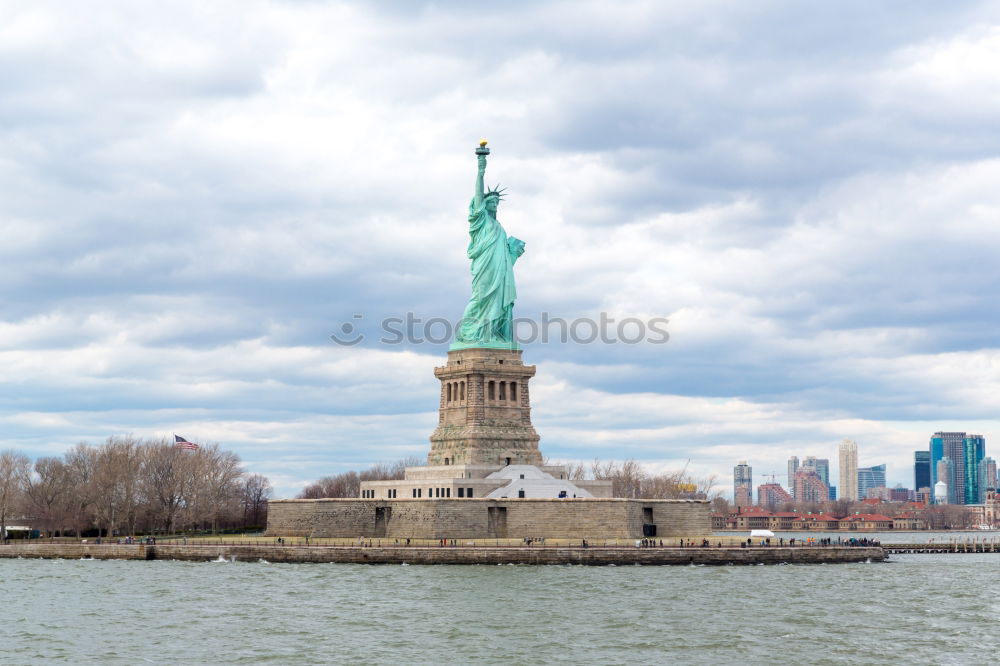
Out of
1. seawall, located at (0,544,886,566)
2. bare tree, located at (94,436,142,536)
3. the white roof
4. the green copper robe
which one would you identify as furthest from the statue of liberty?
bare tree, located at (94,436,142,536)

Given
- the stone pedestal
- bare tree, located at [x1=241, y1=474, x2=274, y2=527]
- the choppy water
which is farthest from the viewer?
bare tree, located at [x1=241, y1=474, x2=274, y2=527]

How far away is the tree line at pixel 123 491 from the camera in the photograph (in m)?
95.4

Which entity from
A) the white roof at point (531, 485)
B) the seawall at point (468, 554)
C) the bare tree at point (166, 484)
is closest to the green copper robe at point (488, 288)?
the white roof at point (531, 485)

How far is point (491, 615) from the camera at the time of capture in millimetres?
52031

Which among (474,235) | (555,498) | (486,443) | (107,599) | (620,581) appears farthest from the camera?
(474,235)

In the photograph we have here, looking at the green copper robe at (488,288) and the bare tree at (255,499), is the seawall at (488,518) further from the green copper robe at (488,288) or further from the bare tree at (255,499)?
the bare tree at (255,499)

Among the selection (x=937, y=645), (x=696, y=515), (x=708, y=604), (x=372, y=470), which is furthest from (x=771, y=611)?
(x=372, y=470)

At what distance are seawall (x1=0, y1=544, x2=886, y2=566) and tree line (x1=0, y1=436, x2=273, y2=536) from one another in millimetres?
10240

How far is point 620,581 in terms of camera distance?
64.4m

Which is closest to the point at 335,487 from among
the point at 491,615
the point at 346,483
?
the point at 346,483

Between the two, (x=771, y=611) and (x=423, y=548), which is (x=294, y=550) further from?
(x=771, y=611)

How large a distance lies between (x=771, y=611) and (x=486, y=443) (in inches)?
1342

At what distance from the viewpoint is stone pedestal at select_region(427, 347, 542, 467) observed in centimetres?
8581

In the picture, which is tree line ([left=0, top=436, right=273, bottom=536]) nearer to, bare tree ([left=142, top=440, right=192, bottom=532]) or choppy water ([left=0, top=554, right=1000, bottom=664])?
bare tree ([left=142, top=440, right=192, bottom=532])
